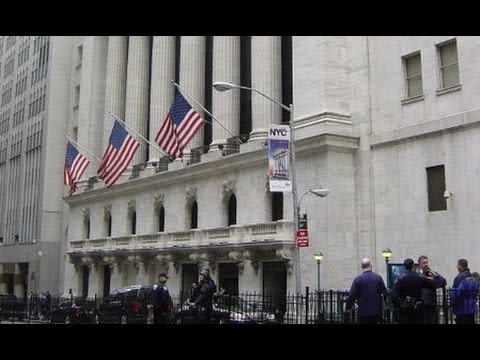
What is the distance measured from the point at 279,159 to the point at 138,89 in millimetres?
25806

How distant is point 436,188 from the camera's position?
25.2 meters

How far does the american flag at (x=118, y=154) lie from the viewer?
108ft

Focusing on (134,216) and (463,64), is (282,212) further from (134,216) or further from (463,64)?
(134,216)

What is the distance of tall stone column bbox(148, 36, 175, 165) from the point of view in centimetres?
4284

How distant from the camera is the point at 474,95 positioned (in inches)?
943

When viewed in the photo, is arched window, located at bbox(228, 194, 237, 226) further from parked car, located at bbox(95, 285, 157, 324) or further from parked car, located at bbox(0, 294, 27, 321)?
parked car, located at bbox(95, 285, 157, 324)

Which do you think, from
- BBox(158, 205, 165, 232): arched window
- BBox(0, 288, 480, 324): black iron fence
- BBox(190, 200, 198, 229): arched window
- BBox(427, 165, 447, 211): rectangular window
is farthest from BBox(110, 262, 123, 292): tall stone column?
BBox(427, 165, 447, 211): rectangular window

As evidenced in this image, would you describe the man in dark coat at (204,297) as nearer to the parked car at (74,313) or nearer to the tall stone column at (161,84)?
the parked car at (74,313)

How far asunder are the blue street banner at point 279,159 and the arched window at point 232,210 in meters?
12.2

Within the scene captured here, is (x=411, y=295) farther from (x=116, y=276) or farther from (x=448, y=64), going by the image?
(x=116, y=276)

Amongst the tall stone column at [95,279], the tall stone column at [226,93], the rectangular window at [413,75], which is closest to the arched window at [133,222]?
the tall stone column at [95,279]

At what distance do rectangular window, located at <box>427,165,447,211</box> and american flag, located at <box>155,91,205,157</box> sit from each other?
1003 centimetres

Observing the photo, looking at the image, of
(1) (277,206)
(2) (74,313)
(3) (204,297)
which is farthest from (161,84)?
(3) (204,297)
